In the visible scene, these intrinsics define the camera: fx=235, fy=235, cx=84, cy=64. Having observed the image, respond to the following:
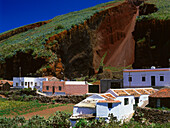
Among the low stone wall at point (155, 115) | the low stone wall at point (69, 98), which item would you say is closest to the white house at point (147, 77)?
the low stone wall at point (69, 98)

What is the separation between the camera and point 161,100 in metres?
22.4

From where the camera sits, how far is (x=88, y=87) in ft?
113

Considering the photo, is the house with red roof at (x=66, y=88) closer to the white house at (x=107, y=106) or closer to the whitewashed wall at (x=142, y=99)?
the whitewashed wall at (x=142, y=99)

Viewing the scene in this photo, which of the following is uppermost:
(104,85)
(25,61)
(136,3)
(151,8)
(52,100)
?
(136,3)

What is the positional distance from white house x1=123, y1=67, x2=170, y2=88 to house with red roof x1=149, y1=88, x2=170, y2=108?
6.46 metres

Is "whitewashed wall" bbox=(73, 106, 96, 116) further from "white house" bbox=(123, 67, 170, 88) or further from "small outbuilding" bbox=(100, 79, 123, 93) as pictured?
"small outbuilding" bbox=(100, 79, 123, 93)

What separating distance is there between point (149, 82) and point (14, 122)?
18968 mm

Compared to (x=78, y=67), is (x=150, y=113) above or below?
below

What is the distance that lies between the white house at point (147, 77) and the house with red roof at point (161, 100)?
21.2 ft

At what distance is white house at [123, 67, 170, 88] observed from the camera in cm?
2956

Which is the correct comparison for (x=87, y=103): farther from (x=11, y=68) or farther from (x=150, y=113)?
(x=11, y=68)

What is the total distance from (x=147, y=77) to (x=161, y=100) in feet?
27.7

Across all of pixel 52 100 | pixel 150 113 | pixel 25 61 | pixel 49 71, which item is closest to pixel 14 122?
pixel 150 113

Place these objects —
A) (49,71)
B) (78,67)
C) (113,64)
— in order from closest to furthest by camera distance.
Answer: (49,71), (78,67), (113,64)
